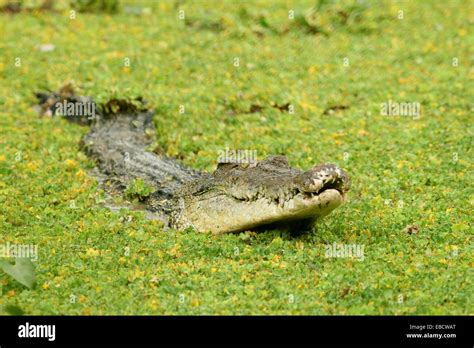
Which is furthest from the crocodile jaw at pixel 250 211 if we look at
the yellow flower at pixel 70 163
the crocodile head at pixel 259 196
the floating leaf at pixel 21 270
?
the yellow flower at pixel 70 163

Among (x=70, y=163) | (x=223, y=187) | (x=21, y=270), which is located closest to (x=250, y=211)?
(x=223, y=187)

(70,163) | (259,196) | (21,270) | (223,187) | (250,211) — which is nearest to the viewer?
(21,270)

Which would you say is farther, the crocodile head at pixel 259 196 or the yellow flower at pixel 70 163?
the yellow flower at pixel 70 163

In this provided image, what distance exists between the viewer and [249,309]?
24.2 ft

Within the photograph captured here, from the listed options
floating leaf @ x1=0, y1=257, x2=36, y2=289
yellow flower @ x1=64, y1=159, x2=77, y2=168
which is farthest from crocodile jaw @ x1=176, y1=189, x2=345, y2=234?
yellow flower @ x1=64, y1=159, x2=77, y2=168

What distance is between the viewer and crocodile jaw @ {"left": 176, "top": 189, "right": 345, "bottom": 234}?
→ 7988 millimetres

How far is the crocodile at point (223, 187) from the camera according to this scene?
7996 mm

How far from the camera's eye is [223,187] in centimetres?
891

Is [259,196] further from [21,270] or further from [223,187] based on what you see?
[21,270]

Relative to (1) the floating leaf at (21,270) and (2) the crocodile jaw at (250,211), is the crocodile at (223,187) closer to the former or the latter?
(2) the crocodile jaw at (250,211)

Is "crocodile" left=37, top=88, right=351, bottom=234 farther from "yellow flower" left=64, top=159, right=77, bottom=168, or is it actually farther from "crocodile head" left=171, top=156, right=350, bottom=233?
"yellow flower" left=64, top=159, right=77, bottom=168

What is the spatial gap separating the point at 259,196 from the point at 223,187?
25.0 inches

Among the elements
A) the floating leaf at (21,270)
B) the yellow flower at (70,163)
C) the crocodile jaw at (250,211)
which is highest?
the yellow flower at (70,163)
